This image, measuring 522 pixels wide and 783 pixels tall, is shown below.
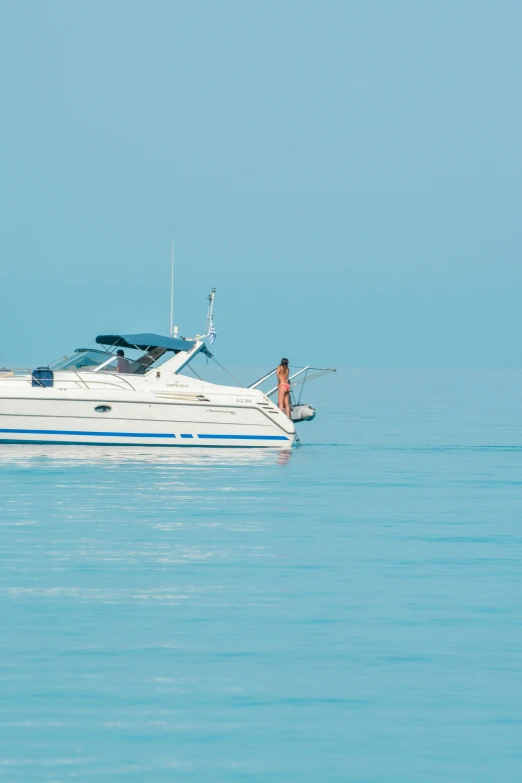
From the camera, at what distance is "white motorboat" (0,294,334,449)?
81.0 feet

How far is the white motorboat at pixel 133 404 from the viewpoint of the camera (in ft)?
81.0

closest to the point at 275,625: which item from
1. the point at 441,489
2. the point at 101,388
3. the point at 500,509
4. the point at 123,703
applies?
the point at 123,703

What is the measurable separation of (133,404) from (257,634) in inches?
611

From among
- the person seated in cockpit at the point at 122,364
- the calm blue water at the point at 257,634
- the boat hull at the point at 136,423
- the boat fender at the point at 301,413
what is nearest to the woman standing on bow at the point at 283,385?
the boat fender at the point at 301,413

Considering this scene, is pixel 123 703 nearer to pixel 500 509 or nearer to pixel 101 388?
pixel 500 509

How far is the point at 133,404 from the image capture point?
82.4 feet

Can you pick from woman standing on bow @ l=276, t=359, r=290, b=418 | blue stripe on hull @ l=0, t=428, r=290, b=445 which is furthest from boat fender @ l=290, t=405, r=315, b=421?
blue stripe on hull @ l=0, t=428, r=290, b=445

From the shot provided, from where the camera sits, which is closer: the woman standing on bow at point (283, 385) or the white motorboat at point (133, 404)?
the white motorboat at point (133, 404)

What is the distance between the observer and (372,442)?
3222 cm

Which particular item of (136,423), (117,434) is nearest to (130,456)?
(117,434)

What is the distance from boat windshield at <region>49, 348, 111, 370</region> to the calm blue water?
5.35 metres

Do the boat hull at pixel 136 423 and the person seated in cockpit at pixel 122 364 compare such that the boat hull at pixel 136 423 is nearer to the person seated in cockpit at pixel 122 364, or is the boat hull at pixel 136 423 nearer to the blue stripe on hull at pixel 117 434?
the blue stripe on hull at pixel 117 434

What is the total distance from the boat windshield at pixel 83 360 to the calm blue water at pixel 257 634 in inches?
211

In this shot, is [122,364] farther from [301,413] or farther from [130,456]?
[301,413]
